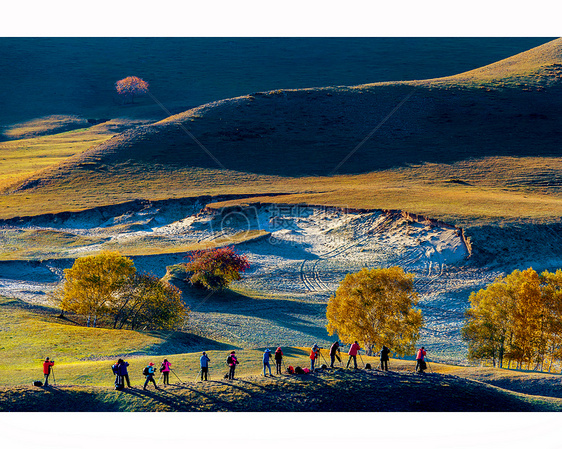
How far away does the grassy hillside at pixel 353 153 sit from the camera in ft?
271

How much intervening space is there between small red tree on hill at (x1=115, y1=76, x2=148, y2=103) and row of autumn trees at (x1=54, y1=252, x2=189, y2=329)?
520ft

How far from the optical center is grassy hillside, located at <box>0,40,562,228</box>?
271 feet

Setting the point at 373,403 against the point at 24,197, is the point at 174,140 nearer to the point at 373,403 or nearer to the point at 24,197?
the point at 24,197

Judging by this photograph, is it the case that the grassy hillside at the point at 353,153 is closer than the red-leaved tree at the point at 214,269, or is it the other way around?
the red-leaved tree at the point at 214,269

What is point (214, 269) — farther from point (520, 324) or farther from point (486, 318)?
point (520, 324)

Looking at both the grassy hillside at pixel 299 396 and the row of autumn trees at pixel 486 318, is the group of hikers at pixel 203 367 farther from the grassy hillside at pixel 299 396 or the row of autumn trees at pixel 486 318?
the row of autumn trees at pixel 486 318

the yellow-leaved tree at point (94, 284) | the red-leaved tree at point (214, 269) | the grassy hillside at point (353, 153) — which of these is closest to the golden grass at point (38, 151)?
the grassy hillside at point (353, 153)

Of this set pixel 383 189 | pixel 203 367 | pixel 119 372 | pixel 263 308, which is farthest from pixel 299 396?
pixel 383 189

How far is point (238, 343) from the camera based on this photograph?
129 ft

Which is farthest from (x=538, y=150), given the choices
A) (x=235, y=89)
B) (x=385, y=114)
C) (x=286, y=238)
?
(x=235, y=89)

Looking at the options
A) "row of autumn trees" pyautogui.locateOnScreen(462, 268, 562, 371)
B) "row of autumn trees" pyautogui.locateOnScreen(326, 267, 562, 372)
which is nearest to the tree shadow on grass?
"row of autumn trees" pyautogui.locateOnScreen(326, 267, 562, 372)

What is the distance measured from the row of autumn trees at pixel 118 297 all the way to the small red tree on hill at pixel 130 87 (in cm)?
15837

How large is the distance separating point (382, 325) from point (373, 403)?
11332 millimetres

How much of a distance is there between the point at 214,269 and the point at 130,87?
509 feet
